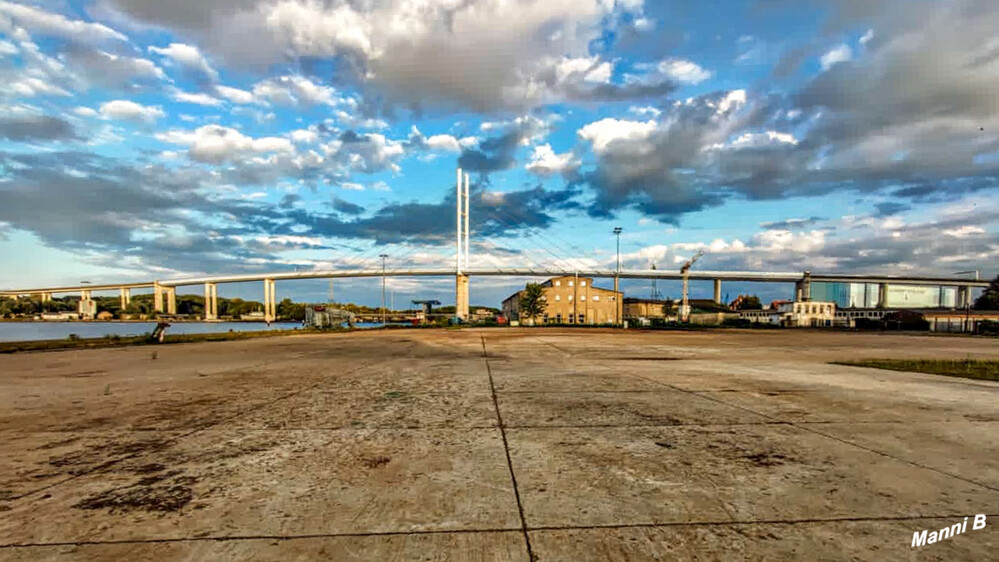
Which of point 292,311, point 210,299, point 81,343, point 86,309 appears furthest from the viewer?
point 292,311

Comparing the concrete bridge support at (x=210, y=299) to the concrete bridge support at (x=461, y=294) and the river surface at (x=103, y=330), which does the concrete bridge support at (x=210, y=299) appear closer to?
the river surface at (x=103, y=330)

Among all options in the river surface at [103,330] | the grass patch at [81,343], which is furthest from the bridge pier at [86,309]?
the grass patch at [81,343]

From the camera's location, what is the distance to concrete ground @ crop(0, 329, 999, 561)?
3.12 metres

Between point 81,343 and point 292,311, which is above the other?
point 81,343

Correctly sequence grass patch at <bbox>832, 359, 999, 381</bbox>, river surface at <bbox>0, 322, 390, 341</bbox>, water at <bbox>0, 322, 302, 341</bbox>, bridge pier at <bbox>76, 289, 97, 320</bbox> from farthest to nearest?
bridge pier at <bbox>76, 289, 97, 320</bbox>
river surface at <bbox>0, 322, 390, 341</bbox>
water at <bbox>0, 322, 302, 341</bbox>
grass patch at <bbox>832, 359, 999, 381</bbox>

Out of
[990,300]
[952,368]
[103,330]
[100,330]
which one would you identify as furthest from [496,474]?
[990,300]

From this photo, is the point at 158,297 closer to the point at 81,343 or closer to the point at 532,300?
the point at 532,300

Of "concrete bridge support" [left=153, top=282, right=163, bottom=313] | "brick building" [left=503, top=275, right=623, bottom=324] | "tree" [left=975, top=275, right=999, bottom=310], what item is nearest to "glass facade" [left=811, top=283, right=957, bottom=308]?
"tree" [left=975, top=275, right=999, bottom=310]

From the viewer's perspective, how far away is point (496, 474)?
4434 mm

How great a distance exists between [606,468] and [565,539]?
61.6 inches

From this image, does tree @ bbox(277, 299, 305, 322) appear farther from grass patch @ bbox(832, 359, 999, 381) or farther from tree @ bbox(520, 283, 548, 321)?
grass patch @ bbox(832, 359, 999, 381)

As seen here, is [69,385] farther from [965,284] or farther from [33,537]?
[965,284]

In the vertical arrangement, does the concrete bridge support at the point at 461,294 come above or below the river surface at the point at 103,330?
above

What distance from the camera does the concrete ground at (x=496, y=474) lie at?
3.12 metres
